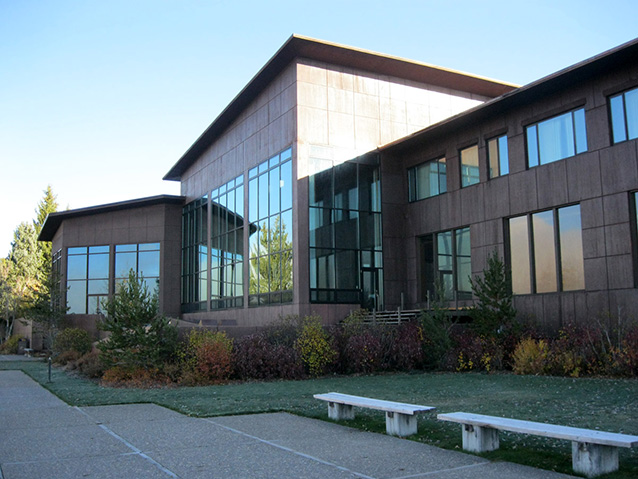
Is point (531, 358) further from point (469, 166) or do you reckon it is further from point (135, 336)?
point (135, 336)

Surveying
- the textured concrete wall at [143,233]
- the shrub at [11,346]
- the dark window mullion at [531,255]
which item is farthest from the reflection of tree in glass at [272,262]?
the shrub at [11,346]

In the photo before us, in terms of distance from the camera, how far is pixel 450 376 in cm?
1811

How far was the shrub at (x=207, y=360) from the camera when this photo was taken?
18.1 metres

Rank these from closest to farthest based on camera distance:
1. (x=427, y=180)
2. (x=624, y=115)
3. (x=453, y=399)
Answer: (x=453, y=399), (x=624, y=115), (x=427, y=180)

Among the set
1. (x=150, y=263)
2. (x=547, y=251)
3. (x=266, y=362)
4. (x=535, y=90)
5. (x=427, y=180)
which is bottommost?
(x=266, y=362)

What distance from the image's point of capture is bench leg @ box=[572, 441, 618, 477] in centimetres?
641

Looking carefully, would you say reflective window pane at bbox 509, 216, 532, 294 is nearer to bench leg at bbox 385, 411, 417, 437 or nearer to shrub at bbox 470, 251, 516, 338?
shrub at bbox 470, 251, 516, 338

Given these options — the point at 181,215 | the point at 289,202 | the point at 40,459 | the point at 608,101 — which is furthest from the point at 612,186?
the point at 181,215

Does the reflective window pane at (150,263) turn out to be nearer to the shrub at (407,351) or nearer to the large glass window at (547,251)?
the shrub at (407,351)

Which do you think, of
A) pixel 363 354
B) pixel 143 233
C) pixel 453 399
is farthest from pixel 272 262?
pixel 453 399

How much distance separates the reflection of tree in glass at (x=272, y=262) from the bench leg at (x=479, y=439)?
1999 cm

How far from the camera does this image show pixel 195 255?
40844 mm

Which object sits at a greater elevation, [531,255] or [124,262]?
[124,262]

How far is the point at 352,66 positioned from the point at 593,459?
81.9ft
